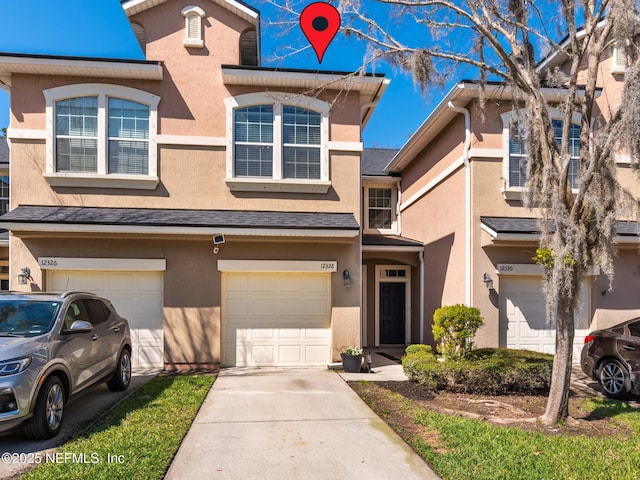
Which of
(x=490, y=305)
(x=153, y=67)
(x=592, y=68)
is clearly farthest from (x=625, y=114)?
(x=153, y=67)

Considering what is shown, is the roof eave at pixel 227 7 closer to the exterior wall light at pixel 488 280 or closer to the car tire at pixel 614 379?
the exterior wall light at pixel 488 280

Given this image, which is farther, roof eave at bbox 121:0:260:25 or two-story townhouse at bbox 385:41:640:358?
two-story townhouse at bbox 385:41:640:358

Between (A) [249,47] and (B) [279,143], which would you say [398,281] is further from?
(A) [249,47]

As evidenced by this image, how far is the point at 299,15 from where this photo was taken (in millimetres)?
7094

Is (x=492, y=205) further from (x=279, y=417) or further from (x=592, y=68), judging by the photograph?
(x=279, y=417)

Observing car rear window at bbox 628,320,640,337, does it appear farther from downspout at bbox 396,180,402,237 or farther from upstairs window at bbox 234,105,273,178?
downspout at bbox 396,180,402,237

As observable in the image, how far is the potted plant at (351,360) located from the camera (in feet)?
31.1

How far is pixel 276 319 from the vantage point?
10.2 metres

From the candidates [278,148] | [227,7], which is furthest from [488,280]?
[227,7]

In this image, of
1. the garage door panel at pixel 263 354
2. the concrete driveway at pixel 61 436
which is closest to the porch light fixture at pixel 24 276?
the concrete driveway at pixel 61 436

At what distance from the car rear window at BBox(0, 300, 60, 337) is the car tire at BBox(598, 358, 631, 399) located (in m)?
9.20

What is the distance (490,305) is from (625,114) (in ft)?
19.0

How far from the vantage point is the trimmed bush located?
7773 mm

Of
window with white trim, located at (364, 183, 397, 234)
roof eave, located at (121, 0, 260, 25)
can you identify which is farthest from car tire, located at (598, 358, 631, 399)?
roof eave, located at (121, 0, 260, 25)
